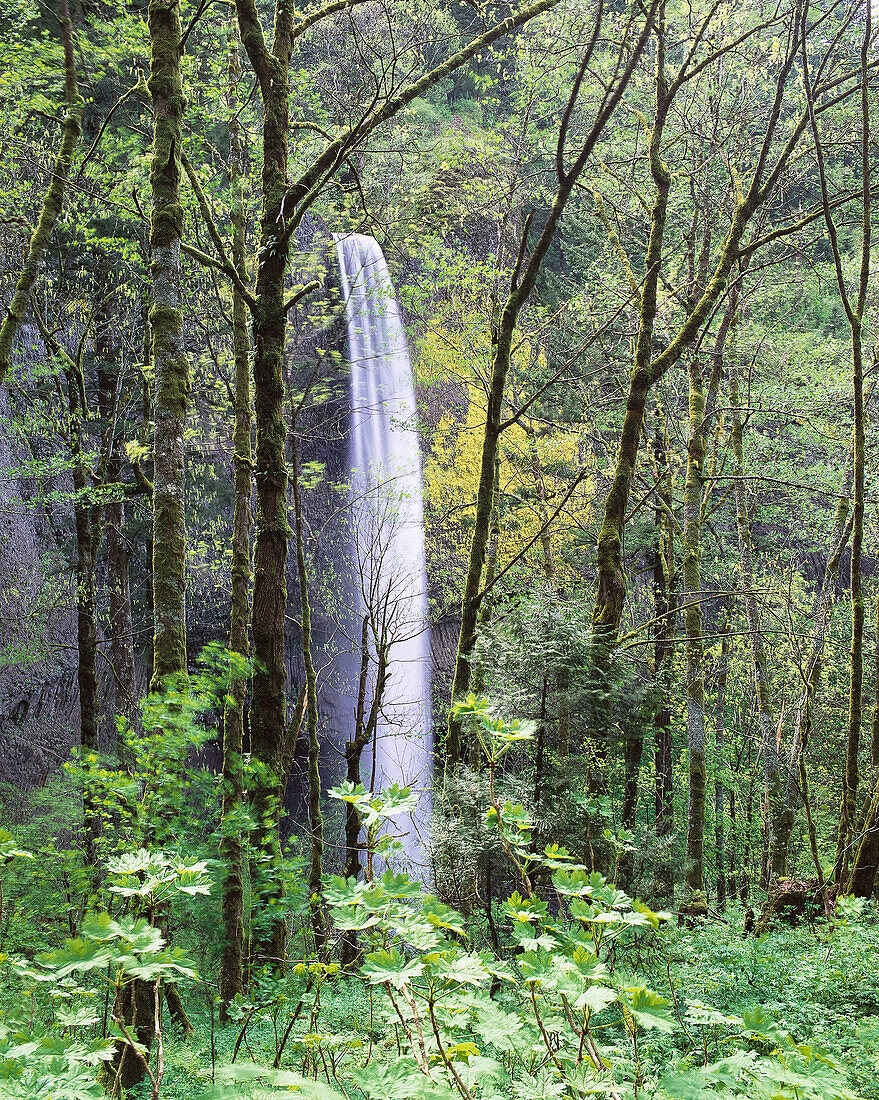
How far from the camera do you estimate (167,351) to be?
3688 millimetres

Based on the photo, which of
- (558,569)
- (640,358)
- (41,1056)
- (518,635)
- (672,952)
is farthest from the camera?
(558,569)

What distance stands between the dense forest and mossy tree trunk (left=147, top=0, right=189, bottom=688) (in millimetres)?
22

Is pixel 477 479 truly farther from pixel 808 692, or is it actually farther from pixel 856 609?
pixel 856 609

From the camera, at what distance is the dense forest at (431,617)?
1.42 m

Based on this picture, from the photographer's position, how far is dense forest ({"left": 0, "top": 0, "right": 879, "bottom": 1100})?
4.65 feet

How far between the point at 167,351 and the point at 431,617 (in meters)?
13.0

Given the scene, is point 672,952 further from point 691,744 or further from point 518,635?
point 691,744

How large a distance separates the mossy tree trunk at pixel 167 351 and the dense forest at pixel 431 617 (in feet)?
0.07

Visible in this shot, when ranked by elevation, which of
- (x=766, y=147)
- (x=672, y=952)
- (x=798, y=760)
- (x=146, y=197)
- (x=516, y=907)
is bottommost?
(x=672, y=952)

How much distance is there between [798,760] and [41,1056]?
24.3ft

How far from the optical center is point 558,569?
46.8ft

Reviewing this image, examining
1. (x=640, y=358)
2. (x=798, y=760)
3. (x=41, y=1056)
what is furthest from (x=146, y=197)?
(x=798, y=760)

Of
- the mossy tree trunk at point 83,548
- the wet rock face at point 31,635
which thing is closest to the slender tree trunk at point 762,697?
the mossy tree trunk at point 83,548

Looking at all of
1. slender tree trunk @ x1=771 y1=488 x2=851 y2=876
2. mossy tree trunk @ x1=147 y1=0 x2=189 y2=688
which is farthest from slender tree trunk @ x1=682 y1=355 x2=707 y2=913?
mossy tree trunk @ x1=147 y1=0 x2=189 y2=688
